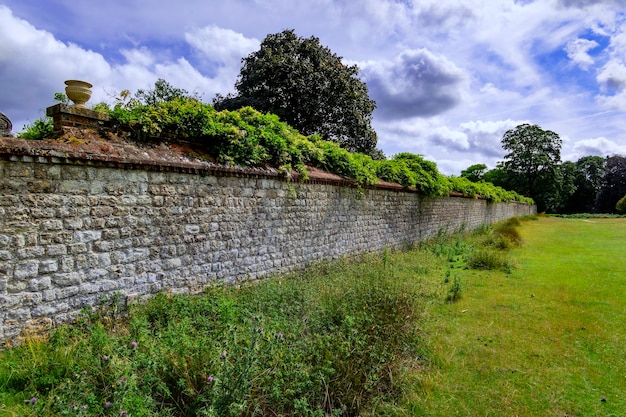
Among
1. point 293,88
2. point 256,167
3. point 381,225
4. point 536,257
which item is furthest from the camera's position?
point 293,88

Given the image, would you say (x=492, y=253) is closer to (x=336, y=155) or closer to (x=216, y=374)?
(x=336, y=155)

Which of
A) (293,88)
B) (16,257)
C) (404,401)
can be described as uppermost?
(293,88)

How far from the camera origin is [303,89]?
22.0 meters

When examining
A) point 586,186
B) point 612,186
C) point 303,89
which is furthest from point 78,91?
point 612,186

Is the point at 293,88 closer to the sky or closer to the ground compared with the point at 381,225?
closer to the sky

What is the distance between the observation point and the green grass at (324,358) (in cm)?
308

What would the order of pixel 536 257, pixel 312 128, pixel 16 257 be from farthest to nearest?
pixel 312 128 < pixel 536 257 < pixel 16 257

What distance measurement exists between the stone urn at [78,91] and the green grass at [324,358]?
2.96 metres

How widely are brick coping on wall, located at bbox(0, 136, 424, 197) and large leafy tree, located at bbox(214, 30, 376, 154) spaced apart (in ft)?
52.7

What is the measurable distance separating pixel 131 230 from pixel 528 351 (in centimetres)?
574

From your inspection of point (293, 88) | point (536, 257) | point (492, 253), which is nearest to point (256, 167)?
point (492, 253)

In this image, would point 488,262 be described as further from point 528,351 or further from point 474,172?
point 474,172

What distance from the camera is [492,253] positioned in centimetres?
1146

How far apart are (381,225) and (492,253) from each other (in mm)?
3441
